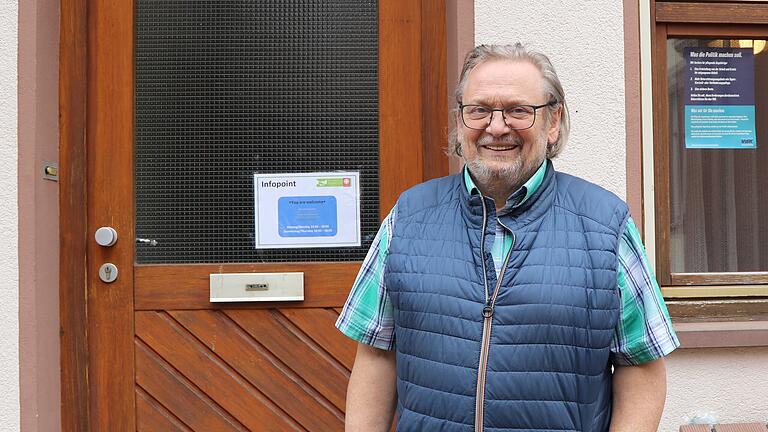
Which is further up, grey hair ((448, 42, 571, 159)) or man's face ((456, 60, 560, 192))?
grey hair ((448, 42, 571, 159))

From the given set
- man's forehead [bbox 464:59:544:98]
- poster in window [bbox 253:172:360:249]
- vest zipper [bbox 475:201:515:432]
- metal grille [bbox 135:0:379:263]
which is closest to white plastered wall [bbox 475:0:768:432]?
metal grille [bbox 135:0:379:263]

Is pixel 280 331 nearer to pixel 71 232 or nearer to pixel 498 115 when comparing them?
pixel 71 232

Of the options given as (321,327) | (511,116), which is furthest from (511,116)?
(321,327)

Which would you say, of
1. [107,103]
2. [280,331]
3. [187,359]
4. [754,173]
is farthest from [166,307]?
[754,173]

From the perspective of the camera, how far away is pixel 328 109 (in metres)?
3.19

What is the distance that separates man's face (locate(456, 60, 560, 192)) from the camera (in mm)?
1795

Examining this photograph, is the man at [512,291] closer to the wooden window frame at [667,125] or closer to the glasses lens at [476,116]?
the glasses lens at [476,116]

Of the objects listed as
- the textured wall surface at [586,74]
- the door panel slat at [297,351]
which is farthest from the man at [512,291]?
the door panel slat at [297,351]

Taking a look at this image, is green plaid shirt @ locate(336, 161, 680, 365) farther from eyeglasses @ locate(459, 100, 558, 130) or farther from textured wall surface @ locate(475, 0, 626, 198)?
textured wall surface @ locate(475, 0, 626, 198)

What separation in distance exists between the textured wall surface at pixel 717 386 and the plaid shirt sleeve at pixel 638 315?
1439 mm

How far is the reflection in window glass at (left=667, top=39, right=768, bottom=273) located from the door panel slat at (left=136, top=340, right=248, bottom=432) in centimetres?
202

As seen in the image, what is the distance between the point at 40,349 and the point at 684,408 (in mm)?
2477

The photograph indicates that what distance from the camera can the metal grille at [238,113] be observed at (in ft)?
10.3

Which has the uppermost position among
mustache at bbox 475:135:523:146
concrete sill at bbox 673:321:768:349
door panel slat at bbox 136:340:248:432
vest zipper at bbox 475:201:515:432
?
mustache at bbox 475:135:523:146
